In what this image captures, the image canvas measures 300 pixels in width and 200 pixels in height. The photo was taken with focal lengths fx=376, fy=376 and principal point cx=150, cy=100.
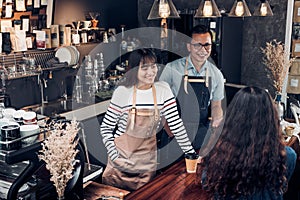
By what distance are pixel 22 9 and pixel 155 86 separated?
90.0 inches

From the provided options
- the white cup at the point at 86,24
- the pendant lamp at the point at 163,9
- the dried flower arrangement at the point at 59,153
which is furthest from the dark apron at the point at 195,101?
the white cup at the point at 86,24

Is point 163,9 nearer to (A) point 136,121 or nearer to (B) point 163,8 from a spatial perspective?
(B) point 163,8

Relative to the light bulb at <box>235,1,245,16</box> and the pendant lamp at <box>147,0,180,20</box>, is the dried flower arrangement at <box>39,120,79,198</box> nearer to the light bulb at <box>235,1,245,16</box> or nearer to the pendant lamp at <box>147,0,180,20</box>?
the pendant lamp at <box>147,0,180,20</box>

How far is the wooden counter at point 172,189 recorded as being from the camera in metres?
1.97

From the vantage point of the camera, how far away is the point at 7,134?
4.90 feet

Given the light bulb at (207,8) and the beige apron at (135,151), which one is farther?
the light bulb at (207,8)

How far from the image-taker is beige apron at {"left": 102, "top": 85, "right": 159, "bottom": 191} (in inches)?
102

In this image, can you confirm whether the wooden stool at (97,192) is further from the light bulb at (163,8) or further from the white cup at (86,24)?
the white cup at (86,24)

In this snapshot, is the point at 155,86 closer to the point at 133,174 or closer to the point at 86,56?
the point at 133,174

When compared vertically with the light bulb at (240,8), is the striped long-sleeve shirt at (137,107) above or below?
below

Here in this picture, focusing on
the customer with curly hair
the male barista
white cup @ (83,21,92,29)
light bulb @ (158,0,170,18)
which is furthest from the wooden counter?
white cup @ (83,21,92,29)

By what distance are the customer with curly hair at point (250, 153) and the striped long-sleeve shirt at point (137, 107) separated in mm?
888

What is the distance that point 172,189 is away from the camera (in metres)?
2.05

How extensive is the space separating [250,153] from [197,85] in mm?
1638
